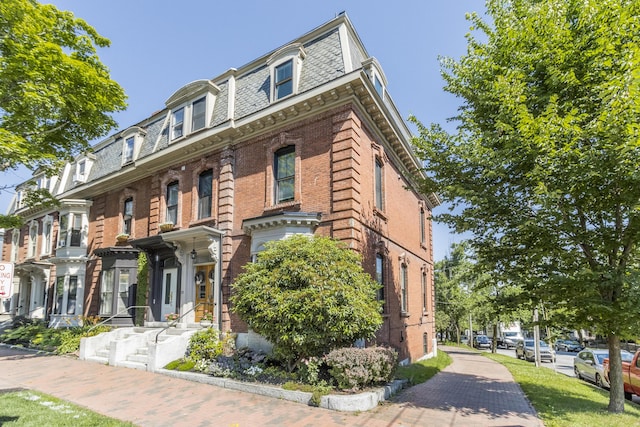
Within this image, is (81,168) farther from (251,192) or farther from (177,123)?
(251,192)

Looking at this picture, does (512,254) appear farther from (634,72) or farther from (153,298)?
(153,298)

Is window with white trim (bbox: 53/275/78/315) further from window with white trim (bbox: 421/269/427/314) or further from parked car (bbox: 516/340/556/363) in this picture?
parked car (bbox: 516/340/556/363)

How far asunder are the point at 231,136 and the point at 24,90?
666 cm

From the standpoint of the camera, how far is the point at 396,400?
9.30m

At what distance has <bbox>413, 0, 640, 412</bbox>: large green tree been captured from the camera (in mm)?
7652

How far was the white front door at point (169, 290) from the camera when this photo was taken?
53.0 ft

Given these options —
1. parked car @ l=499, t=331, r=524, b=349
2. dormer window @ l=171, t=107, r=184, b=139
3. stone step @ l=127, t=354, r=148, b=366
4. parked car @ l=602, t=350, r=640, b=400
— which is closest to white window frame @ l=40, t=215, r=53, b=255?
dormer window @ l=171, t=107, r=184, b=139

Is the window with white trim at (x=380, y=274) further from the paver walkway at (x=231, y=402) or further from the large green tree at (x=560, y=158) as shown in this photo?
the large green tree at (x=560, y=158)

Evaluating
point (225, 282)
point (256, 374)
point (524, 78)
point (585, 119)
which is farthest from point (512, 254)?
point (225, 282)

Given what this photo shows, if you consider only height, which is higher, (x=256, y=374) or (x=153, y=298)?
(x=153, y=298)

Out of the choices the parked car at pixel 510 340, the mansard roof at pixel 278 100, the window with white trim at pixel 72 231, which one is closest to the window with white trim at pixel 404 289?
the mansard roof at pixel 278 100

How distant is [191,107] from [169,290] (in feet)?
27.8

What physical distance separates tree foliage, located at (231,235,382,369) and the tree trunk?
5.68 metres

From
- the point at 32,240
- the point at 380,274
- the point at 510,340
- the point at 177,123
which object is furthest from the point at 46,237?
the point at 510,340
